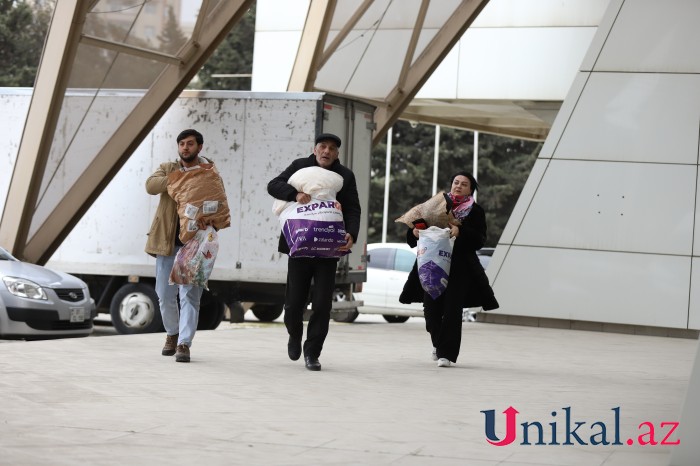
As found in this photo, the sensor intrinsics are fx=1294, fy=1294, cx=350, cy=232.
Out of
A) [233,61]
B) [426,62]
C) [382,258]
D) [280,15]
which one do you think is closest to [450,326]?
[426,62]

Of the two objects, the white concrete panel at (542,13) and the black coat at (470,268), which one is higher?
the white concrete panel at (542,13)

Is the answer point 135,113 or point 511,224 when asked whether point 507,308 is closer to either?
point 511,224

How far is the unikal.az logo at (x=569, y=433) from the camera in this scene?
6.36 meters

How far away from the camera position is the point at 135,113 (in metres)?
16.2

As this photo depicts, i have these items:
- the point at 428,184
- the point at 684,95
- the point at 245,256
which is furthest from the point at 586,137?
the point at 428,184

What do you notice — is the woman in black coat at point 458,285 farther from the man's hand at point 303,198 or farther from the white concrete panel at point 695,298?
the white concrete panel at point 695,298

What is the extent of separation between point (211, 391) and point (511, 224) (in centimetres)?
995

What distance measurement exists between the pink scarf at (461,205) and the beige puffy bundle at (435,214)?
42 millimetres

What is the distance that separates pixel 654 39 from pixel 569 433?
457 inches

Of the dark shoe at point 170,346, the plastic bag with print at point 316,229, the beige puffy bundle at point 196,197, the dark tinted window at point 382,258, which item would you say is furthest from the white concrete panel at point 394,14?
the plastic bag with print at point 316,229

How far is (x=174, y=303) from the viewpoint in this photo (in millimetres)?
10453

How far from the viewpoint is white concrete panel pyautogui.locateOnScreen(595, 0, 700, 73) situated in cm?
1723

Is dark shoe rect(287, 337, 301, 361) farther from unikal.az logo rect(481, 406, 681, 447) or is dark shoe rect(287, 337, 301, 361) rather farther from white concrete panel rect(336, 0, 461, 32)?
white concrete panel rect(336, 0, 461, 32)

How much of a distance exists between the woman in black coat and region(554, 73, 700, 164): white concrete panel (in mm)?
6745
